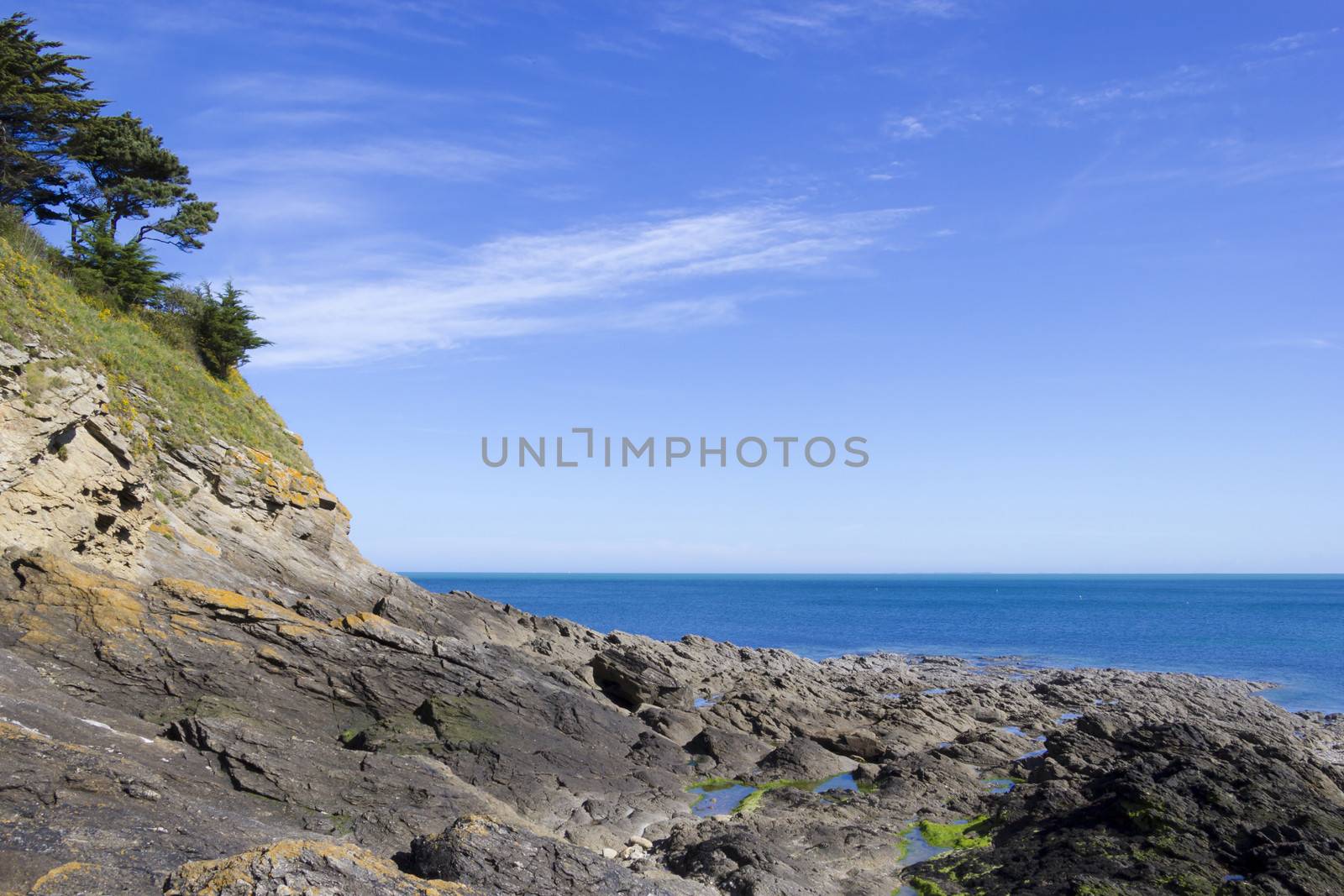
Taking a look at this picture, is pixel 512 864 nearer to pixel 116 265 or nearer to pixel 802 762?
pixel 802 762

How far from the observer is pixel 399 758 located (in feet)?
68.9

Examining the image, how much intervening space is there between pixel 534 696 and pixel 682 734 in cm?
652

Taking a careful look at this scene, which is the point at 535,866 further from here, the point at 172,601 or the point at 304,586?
the point at 304,586

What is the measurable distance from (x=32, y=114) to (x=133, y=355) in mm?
11971

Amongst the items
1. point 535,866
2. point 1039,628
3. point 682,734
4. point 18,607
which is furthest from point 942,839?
point 1039,628

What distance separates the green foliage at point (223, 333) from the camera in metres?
40.7

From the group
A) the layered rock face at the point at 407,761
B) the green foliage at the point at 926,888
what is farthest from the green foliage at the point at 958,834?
the green foliage at the point at 926,888

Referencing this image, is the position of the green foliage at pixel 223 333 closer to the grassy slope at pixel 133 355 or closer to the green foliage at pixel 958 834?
the grassy slope at pixel 133 355

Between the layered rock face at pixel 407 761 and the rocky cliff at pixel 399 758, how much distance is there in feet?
0.24

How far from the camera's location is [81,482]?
2256cm

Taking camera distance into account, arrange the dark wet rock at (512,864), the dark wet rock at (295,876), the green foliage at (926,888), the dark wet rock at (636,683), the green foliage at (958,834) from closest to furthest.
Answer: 1. the dark wet rock at (295,876)
2. the dark wet rock at (512,864)
3. the green foliage at (926,888)
4. the green foliage at (958,834)
5. the dark wet rock at (636,683)

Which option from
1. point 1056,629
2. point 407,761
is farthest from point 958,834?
point 1056,629

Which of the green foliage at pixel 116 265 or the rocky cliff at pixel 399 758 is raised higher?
the green foliage at pixel 116 265

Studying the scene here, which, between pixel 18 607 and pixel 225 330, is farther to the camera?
pixel 225 330
